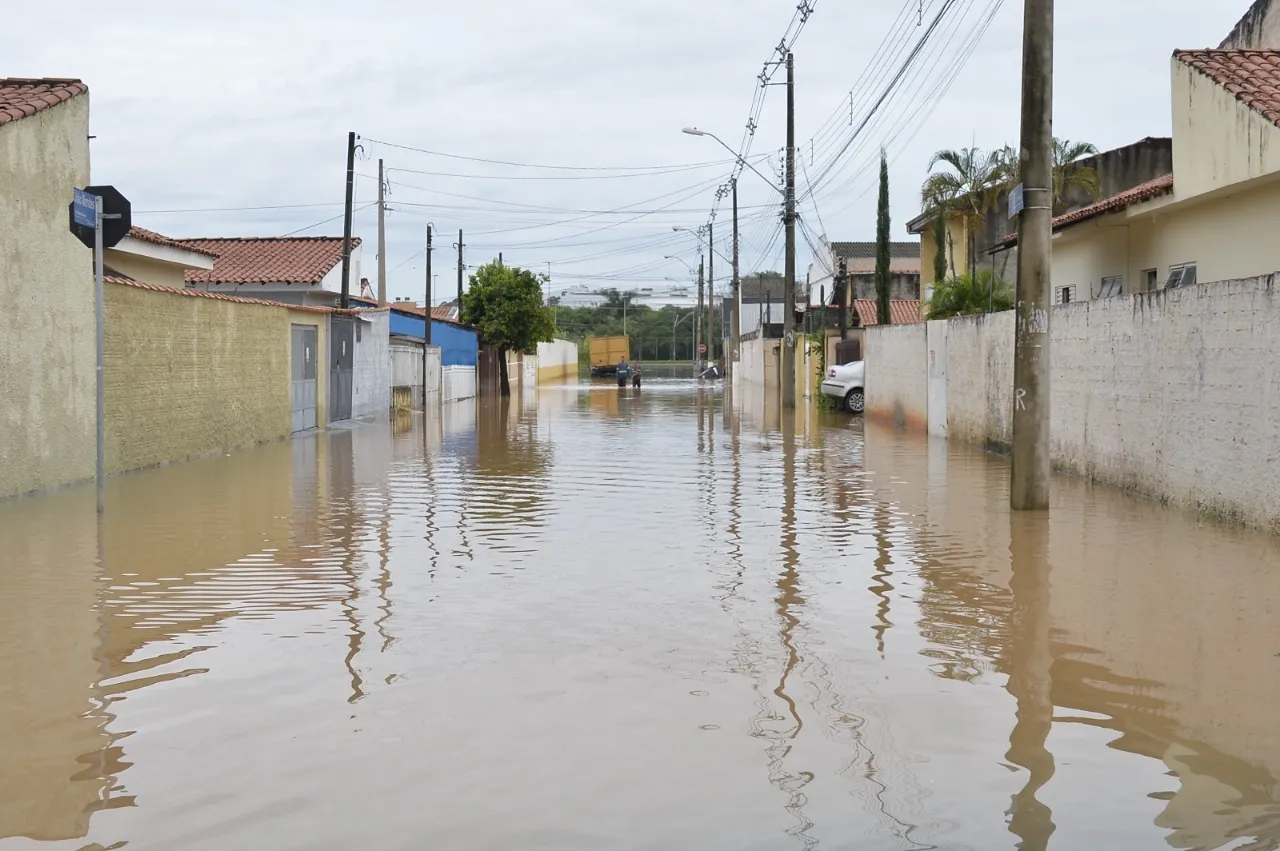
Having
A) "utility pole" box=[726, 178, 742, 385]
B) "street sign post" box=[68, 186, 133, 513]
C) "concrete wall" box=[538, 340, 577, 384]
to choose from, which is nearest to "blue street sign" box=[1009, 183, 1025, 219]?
"street sign post" box=[68, 186, 133, 513]

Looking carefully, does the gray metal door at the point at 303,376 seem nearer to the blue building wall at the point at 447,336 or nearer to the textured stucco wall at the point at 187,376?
the textured stucco wall at the point at 187,376

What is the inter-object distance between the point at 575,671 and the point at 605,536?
5.42 metres

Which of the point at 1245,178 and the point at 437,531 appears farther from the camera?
the point at 1245,178

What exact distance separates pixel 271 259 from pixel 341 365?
12056 millimetres

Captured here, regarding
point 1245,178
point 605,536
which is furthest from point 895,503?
point 1245,178

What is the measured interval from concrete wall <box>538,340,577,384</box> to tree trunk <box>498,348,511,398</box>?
23.1m

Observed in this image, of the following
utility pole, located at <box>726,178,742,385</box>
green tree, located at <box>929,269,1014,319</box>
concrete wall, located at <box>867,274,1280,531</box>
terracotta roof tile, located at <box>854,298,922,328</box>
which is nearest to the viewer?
concrete wall, located at <box>867,274,1280,531</box>

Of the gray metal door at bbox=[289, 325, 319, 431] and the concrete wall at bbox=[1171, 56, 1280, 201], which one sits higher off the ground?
the concrete wall at bbox=[1171, 56, 1280, 201]

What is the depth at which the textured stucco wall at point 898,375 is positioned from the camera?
3019cm

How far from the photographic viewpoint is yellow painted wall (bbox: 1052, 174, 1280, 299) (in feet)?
61.8

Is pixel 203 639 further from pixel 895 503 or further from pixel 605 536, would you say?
pixel 895 503

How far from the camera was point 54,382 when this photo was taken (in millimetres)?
16062

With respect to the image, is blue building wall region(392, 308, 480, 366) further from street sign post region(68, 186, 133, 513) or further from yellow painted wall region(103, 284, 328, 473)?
street sign post region(68, 186, 133, 513)

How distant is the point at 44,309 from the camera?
1581 cm
